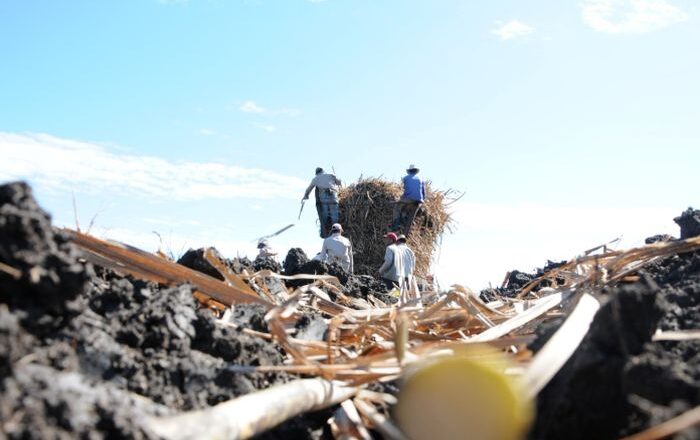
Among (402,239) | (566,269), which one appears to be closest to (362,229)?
(402,239)

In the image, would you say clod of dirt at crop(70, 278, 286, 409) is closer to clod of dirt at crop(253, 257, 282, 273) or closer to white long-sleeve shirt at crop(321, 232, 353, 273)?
clod of dirt at crop(253, 257, 282, 273)

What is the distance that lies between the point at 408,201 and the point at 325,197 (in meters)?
2.09

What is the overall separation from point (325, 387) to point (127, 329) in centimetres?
62

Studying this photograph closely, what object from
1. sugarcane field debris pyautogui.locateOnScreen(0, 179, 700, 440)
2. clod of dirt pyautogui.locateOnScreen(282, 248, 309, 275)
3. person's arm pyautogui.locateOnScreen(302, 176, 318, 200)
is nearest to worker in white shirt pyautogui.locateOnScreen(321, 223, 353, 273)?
clod of dirt pyautogui.locateOnScreen(282, 248, 309, 275)

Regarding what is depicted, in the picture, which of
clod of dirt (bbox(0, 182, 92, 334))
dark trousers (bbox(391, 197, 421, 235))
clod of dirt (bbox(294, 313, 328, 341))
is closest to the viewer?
clod of dirt (bbox(0, 182, 92, 334))

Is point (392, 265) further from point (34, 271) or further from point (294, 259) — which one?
point (34, 271)

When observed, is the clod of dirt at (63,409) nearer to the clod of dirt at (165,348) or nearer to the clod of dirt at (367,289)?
the clod of dirt at (165,348)

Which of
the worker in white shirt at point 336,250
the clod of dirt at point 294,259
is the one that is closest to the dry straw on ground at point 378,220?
the worker in white shirt at point 336,250

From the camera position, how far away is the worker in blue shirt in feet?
54.2

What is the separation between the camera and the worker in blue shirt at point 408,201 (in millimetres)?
16531

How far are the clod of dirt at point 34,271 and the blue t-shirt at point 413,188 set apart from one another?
14959 millimetres

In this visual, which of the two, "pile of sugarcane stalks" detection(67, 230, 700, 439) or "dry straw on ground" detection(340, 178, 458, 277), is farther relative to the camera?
"dry straw on ground" detection(340, 178, 458, 277)

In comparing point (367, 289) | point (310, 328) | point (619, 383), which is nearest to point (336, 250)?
point (367, 289)

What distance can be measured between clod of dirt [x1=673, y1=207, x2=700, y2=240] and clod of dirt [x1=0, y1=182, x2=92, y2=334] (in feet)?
11.4
